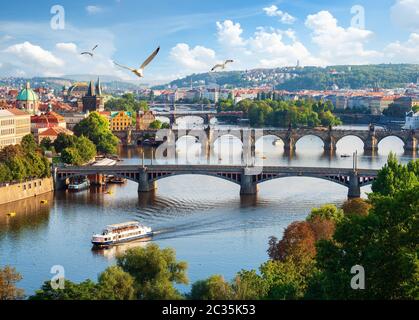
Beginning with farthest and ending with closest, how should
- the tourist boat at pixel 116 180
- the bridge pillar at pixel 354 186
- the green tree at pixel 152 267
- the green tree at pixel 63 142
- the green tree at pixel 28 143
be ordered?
the green tree at pixel 63 142 < the green tree at pixel 28 143 < the tourist boat at pixel 116 180 < the bridge pillar at pixel 354 186 < the green tree at pixel 152 267

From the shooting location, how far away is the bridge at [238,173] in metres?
24.3

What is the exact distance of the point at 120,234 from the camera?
59.0 ft

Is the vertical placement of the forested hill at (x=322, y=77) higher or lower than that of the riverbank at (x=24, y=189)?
higher

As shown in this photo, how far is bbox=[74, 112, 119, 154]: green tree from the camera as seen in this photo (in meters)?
36.6

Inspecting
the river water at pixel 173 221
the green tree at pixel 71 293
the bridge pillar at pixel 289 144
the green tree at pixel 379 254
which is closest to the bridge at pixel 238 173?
the river water at pixel 173 221

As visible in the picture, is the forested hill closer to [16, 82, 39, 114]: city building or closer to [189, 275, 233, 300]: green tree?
[16, 82, 39, 114]: city building

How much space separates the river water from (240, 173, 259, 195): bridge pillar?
232mm

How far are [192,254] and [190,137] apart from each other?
31292 mm

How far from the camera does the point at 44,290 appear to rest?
1004 cm

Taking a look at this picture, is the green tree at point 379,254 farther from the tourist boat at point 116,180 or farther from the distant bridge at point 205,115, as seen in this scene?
the distant bridge at point 205,115

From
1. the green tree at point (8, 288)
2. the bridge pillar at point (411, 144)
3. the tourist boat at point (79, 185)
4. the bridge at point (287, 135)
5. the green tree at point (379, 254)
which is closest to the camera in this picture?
the green tree at point (379, 254)

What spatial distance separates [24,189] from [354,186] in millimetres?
9498

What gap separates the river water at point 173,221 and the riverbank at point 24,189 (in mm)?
347
